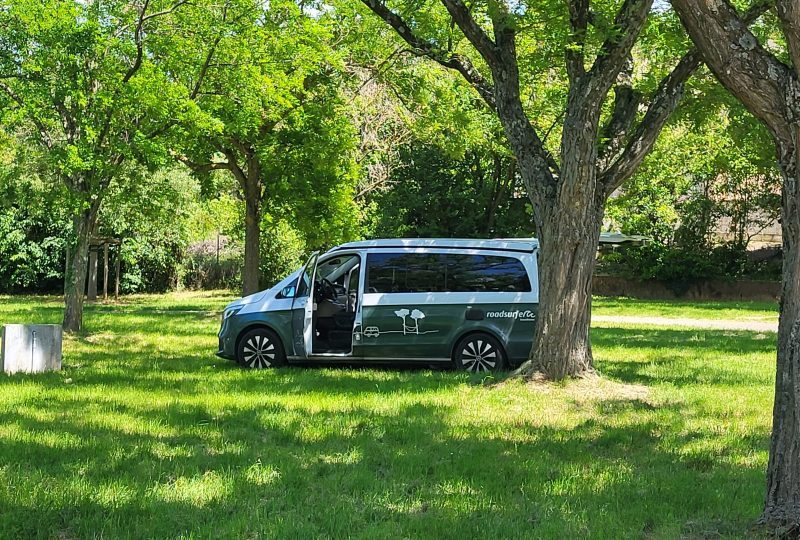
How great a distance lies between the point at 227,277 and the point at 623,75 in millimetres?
29959

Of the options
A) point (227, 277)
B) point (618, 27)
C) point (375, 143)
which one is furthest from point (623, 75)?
point (227, 277)

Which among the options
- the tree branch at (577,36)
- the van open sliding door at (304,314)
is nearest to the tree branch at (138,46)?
A: the van open sliding door at (304,314)

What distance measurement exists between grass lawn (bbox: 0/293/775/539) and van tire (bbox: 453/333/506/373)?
0.65 metres

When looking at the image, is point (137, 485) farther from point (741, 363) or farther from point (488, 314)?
point (741, 363)

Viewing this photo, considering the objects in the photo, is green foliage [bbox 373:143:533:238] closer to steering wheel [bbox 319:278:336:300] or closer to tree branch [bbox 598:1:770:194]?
steering wheel [bbox 319:278:336:300]

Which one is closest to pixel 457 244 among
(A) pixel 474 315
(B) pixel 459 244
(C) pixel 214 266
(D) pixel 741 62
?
(B) pixel 459 244

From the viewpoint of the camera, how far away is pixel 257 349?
494 inches

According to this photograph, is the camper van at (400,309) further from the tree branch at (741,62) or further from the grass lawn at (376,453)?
the tree branch at (741,62)

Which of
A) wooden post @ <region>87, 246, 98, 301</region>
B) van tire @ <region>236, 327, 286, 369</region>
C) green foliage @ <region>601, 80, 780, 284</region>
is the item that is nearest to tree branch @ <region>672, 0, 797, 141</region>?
van tire @ <region>236, 327, 286, 369</region>

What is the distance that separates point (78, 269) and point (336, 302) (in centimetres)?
660

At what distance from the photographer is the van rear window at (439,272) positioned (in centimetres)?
1209

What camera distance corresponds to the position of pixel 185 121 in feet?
49.8

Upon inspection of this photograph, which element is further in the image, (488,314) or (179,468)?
(488,314)

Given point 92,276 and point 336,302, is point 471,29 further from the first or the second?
point 92,276
